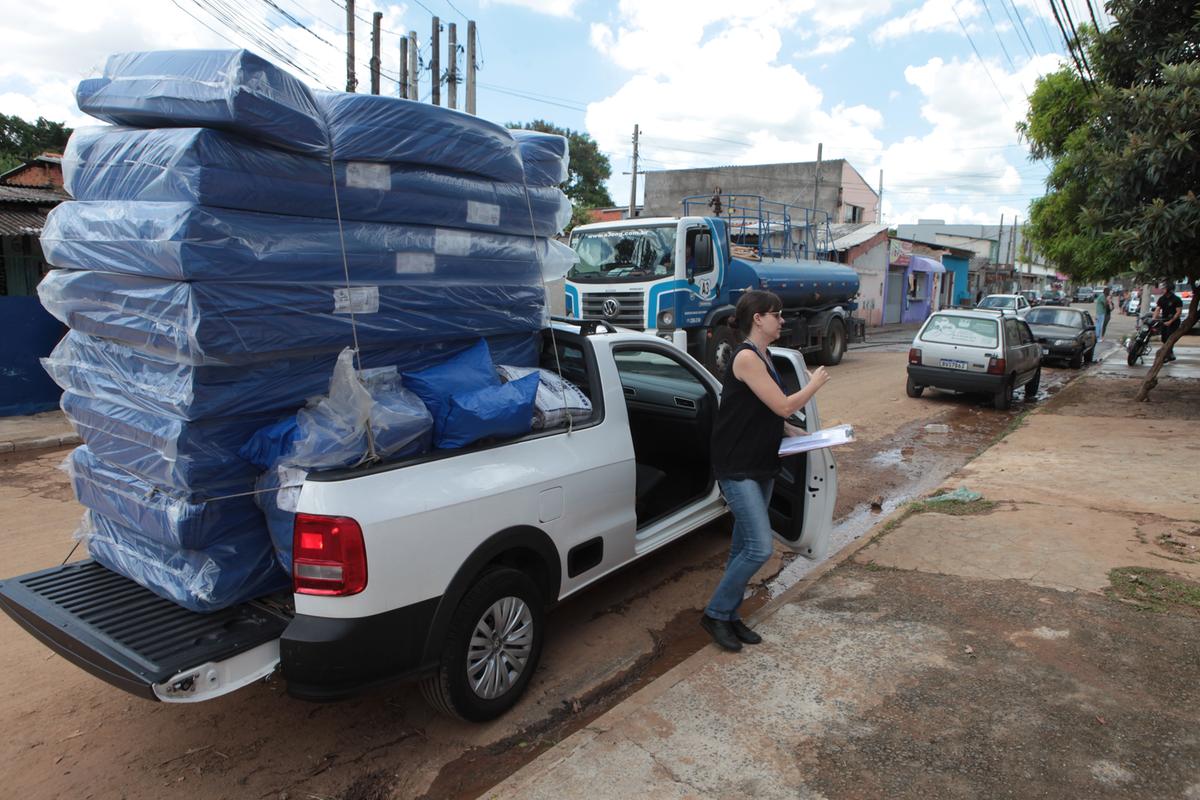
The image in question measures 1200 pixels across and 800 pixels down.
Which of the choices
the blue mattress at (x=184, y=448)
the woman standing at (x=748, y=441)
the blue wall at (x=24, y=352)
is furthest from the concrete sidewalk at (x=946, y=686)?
the blue wall at (x=24, y=352)

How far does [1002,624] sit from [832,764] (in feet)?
5.44

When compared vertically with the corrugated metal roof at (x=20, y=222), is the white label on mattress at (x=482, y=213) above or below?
below

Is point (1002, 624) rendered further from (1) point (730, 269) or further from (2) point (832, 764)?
(1) point (730, 269)

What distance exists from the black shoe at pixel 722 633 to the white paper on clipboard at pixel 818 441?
0.88 metres

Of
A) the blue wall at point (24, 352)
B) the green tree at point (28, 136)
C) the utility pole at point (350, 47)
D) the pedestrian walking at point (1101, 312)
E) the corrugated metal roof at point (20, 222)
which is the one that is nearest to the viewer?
the blue wall at point (24, 352)

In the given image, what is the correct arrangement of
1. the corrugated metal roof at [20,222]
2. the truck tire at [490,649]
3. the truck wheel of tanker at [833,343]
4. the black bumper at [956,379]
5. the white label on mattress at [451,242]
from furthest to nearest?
the truck wheel of tanker at [833,343]
the black bumper at [956,379]
the corrugated metal roof at [20,222]
the white label on mattress at [451,242]
the truck tire at [490,649]

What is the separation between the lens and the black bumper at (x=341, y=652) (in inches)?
102

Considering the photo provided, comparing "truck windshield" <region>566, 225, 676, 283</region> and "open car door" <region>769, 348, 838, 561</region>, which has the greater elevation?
"truck windshield" <region>566, 225, 676, 283</region>

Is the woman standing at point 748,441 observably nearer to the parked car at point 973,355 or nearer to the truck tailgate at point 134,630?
the truck tailgate at point 134,630

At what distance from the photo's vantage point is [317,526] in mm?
2580

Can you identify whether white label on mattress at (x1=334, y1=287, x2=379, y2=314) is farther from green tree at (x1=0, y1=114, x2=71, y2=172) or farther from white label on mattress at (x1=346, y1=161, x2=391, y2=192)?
green tree at (x1=0, y1=114, x2=71, y2=172)

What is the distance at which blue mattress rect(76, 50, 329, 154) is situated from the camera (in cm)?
261

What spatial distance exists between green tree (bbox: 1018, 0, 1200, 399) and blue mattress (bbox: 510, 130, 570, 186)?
8809 mm

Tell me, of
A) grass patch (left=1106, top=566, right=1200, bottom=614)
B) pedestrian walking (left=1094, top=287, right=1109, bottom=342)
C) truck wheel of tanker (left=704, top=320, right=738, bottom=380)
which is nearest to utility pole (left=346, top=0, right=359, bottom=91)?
truck wheel of tanker (left=704, top=320, right=738, bottom=380)
